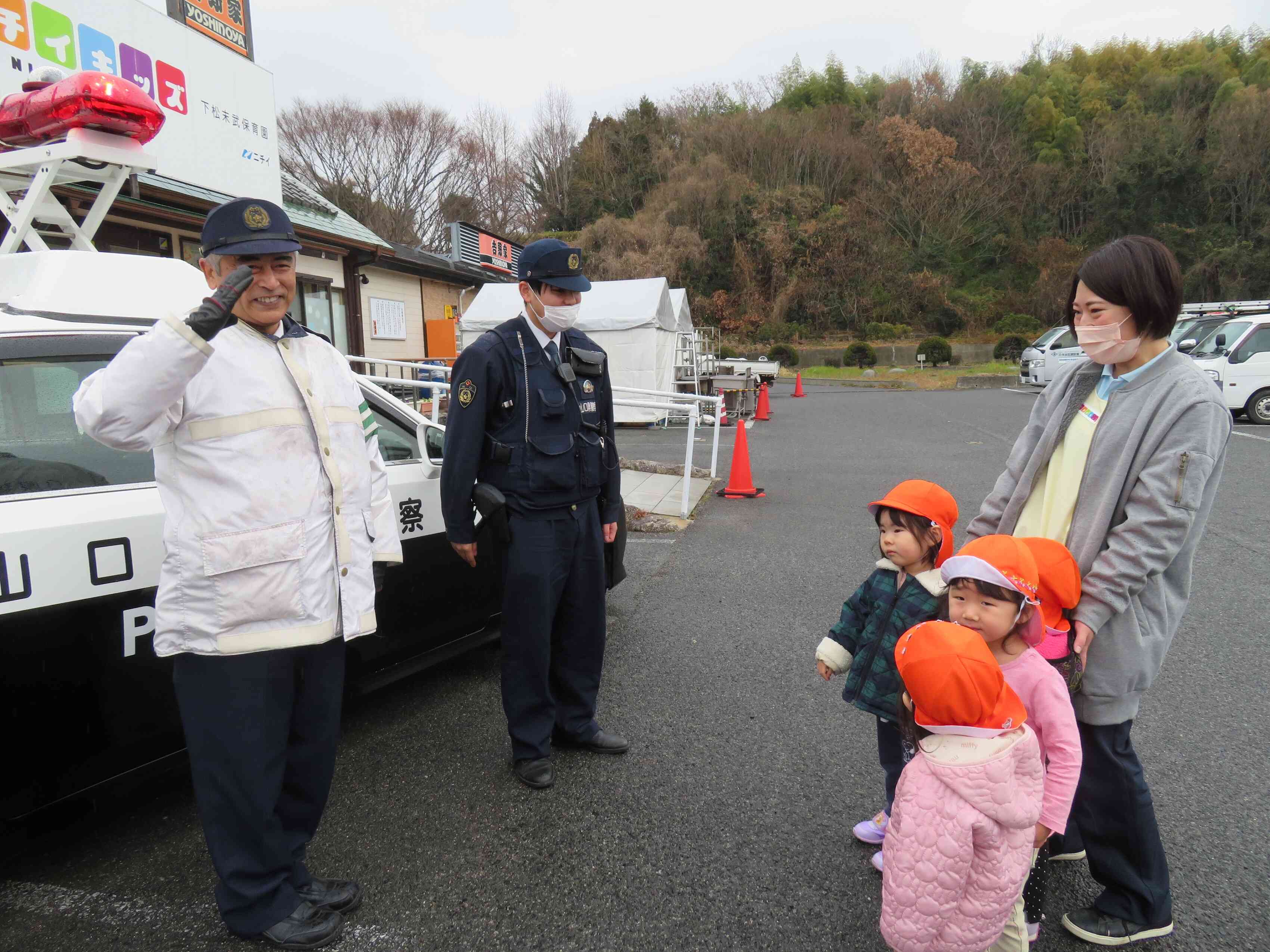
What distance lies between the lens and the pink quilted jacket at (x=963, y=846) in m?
1.63

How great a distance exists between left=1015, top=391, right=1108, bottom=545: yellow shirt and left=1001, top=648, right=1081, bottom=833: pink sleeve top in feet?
1.34

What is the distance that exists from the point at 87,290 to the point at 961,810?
290 cm

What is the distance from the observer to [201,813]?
6.46 ft

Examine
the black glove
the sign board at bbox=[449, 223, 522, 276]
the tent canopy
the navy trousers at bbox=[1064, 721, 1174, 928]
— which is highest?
the sign board at bbox=[449, 223, 522, 276]

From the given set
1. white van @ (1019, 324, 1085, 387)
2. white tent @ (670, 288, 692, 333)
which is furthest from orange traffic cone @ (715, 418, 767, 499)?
white van @ (1019, 324, 1085, 387)

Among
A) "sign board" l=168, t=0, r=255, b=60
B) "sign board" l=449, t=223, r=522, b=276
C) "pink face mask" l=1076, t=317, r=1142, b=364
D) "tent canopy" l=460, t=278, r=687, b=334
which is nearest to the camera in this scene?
"pink face mask" l=1076, t=317, r=1142, b=364

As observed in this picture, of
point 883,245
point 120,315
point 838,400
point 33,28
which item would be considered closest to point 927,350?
point 883,245

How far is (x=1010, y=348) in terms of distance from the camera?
36.0 m

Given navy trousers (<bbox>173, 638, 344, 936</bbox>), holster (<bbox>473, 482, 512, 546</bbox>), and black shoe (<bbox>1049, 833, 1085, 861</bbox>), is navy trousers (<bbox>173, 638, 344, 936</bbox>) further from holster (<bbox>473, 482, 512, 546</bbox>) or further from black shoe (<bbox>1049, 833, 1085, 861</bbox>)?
black shoe (<bbox>1049, 833, 1085, 861</bbox>)

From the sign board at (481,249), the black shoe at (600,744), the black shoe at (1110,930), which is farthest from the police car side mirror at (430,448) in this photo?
the sign board at (481,249)

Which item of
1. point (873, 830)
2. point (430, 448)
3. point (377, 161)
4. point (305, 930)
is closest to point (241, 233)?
point (430, 448)

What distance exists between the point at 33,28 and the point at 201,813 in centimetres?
728

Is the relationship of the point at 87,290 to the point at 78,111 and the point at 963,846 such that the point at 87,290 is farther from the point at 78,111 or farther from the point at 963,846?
the point at 963,846

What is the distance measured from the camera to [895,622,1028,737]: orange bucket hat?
64.9 inches
